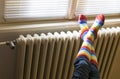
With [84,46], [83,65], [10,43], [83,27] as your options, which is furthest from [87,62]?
[10,43]

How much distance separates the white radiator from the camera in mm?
1422

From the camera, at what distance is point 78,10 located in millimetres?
1646

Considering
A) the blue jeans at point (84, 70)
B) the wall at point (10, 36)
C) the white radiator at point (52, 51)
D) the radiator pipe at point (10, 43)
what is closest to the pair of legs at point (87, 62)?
the blue jeans at point (84, 70)

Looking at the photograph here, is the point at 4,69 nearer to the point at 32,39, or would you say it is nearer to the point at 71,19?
the point at 32,39

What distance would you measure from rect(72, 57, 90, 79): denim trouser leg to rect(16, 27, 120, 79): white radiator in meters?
0.41

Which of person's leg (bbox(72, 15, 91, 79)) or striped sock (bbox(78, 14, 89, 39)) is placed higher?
striped sock (bbox(78, 14, 89, 39))

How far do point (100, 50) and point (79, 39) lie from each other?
10.0 inches

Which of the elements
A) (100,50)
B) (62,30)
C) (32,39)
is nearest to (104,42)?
(100,50)

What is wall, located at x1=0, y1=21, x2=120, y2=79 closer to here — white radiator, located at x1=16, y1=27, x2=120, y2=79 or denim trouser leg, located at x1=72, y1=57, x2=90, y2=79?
white radiator, located at x1=16, y1=27, x2=120, y2=79

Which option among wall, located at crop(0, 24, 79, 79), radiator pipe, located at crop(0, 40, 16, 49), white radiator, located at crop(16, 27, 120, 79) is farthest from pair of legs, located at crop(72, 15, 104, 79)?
radiator pipe, located at crop(0, 40, 16, 49)

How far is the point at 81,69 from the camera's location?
106cm

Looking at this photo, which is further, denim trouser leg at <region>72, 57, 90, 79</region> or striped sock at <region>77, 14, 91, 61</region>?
striped sock at <region>77, 14, 91, 61</region>

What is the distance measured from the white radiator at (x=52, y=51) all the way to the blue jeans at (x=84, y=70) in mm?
395

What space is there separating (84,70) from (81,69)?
14 mm
